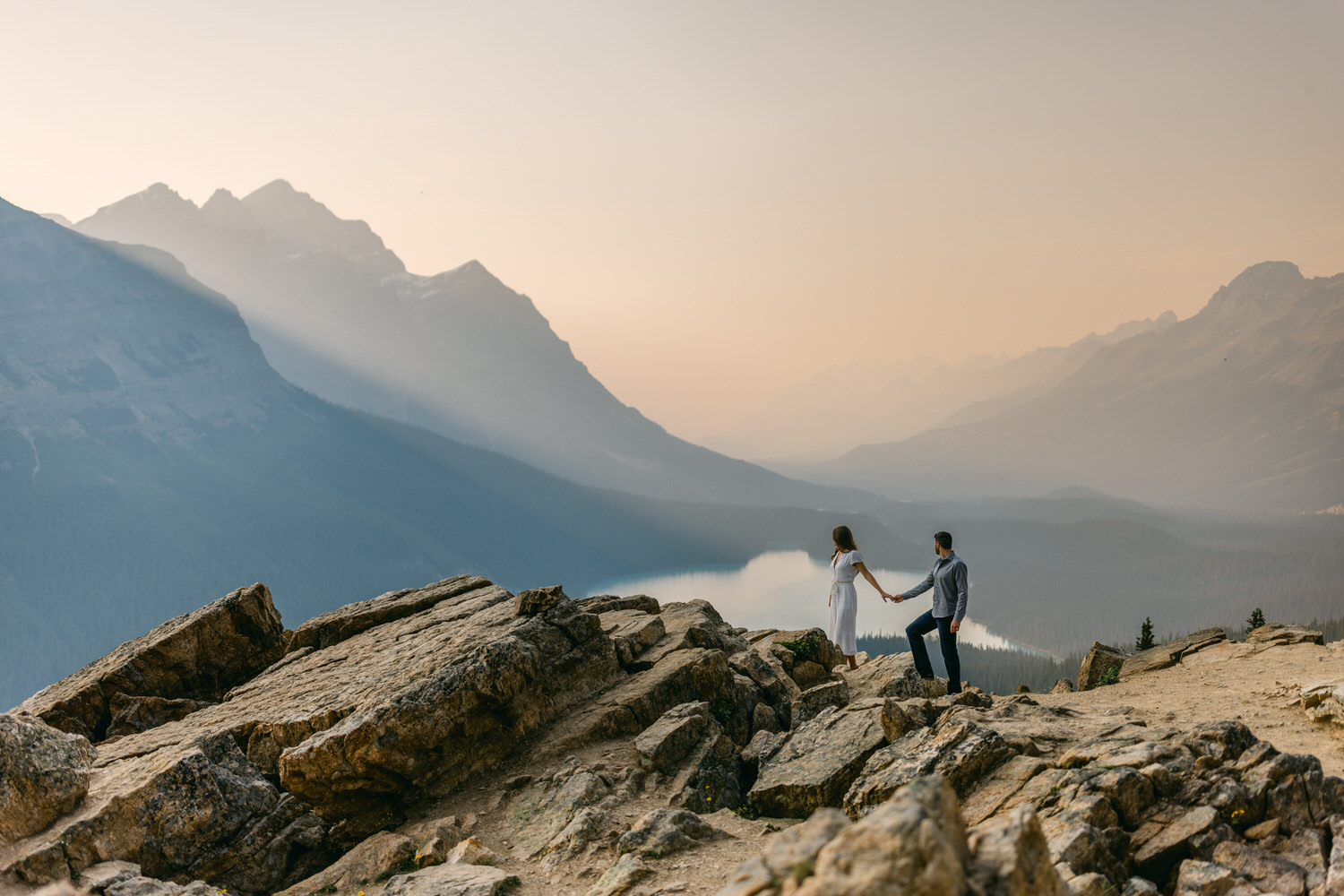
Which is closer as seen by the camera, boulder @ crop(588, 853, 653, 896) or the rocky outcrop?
boulder @ crop(588, 853, 653, 896)

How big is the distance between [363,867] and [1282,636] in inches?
1039

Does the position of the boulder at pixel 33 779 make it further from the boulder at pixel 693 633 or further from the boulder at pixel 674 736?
the boulder at pixel 693 633

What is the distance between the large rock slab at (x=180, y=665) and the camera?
17.5 m

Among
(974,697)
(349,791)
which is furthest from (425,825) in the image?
(974,697)

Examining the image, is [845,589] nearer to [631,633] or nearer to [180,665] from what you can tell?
[631,633]

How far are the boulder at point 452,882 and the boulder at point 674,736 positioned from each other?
3.84 metres

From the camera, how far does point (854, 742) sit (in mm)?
12633

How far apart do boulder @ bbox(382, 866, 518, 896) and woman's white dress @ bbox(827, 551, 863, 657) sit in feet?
34.5

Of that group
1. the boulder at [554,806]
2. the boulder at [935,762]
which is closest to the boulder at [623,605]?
the boulder at [554,806]

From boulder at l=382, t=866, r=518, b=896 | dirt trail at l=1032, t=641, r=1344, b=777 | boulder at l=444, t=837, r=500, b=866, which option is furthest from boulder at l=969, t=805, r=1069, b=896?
dirt trail at l=1032, t=641, r=1344, b=777

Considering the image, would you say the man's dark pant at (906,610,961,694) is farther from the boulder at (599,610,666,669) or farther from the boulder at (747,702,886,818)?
the boulder at (599,610,666,669)

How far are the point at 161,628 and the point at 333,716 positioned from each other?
973cm

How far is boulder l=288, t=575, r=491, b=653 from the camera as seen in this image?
20.2 m

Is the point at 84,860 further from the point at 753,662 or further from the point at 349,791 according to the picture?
the point at 753,662
